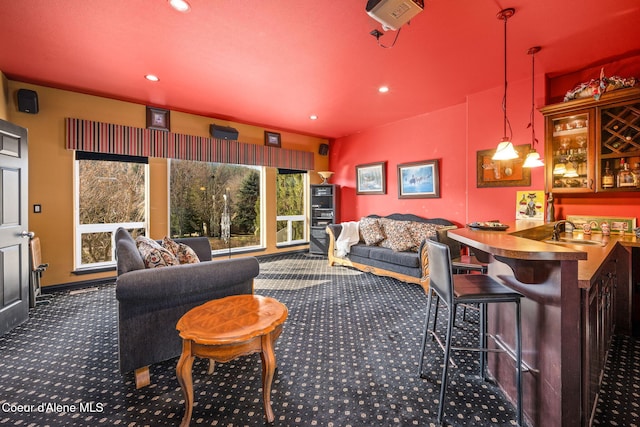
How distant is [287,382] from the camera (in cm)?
193

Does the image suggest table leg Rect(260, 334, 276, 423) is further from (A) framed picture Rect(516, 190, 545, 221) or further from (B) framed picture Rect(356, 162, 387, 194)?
(B) framed picture Rect(356, 162, 387, 194)

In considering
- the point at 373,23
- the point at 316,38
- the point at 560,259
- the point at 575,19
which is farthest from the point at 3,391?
the point at 575,19

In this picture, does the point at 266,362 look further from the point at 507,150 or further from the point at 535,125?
the point at 535,125

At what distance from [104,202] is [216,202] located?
1720 mm

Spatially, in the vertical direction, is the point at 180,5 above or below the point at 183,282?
above

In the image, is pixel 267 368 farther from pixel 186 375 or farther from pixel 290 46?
pixel 290 46

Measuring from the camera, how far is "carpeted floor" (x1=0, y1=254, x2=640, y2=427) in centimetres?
163

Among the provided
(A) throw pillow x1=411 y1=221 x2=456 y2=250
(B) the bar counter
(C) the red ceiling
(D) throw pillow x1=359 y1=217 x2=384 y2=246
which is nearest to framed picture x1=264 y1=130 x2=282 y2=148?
(C) the red ceiling

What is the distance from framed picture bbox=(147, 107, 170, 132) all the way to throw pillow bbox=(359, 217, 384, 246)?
12.6ft

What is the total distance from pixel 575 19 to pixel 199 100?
4.47 meters

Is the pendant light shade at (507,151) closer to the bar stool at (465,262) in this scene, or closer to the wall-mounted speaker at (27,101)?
the bar stool at (465,262)

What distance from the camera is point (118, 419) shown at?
1606 mm

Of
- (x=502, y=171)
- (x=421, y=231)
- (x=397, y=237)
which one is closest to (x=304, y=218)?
(x=397, y=237)

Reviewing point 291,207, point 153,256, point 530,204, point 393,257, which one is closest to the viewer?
point 153,256
